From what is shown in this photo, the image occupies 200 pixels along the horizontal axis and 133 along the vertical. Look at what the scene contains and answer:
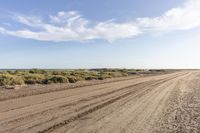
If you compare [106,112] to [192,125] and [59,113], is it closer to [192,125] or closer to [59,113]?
[59,113]

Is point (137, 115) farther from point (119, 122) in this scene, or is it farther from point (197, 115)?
point (197, 115)

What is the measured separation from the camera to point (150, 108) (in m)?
12.2

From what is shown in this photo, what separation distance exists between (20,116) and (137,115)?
412cm

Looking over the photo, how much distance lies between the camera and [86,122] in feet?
29.6

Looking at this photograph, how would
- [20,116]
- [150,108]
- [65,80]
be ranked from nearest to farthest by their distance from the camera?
[20,116], [150,108], [65,80]

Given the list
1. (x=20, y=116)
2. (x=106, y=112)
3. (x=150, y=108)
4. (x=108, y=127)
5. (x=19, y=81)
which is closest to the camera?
(x=108, y=127)

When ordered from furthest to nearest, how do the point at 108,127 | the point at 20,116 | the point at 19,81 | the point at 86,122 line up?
the point at 19,81
the point at 20,116
the point at 86,122
the point at 108,127

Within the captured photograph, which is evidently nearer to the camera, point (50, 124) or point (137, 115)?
point (50, 124)

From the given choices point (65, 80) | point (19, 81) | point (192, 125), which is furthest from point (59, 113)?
point (65, 80)

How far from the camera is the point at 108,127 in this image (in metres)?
8.30

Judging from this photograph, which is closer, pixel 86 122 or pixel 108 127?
pixel 108 127

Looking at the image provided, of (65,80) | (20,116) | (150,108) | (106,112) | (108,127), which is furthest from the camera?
(65,80)

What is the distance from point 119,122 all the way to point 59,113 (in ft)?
8.89

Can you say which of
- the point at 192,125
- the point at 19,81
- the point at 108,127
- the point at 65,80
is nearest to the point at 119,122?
the point at 108,127
